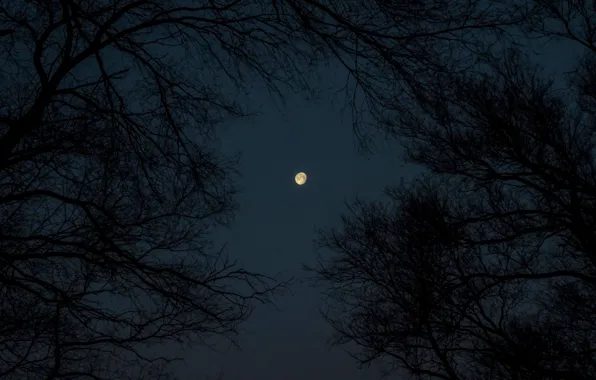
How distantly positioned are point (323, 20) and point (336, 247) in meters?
8.52

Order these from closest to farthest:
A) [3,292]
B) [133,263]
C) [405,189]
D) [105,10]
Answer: [105,10] < [133,263] < [3,292] < [405,189]

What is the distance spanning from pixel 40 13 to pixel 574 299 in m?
7.65

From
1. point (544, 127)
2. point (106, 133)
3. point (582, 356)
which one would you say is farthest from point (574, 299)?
point (106, 133)

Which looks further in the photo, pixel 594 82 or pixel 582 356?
pixel 594 82

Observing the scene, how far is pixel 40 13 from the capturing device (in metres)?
4.11

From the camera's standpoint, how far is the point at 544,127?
7.30m

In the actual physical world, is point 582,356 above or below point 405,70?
below

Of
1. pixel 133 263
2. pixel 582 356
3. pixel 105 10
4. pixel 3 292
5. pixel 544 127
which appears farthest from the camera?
pixel 544 127

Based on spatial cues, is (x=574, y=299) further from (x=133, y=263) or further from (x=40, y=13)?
(x=40, y=13)

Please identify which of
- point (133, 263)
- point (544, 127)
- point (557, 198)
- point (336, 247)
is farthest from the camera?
point (336, 247)

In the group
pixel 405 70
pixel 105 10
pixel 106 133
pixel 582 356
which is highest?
pixel 105 10

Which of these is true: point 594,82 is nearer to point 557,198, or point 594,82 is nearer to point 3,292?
point 557,198

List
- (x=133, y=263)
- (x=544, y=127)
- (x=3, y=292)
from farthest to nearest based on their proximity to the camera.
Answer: (x=544, y=127), (x=3, y=292), (x=133, y=263)

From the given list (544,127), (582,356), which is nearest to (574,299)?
(582,356)
